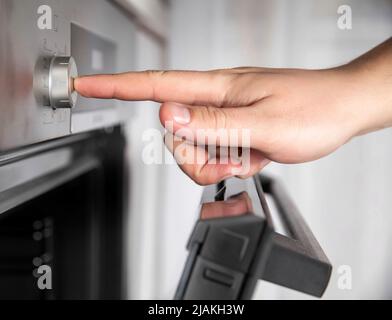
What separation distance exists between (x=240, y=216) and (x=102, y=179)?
0.45 meters

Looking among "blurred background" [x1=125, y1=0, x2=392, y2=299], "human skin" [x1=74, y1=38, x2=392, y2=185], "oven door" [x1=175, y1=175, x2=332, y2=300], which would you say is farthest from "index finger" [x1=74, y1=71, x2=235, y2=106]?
"blurred background" [x1=125, y1=0, x2=392, y2=299]

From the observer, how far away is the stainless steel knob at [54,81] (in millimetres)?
262

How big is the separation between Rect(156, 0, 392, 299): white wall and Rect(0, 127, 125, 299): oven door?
0.66 feet

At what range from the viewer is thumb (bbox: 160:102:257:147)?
0.92ft

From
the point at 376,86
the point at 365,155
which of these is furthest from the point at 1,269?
the point at 365,155

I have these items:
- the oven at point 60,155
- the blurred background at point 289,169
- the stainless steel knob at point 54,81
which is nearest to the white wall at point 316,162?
the blurred background at point 289,169

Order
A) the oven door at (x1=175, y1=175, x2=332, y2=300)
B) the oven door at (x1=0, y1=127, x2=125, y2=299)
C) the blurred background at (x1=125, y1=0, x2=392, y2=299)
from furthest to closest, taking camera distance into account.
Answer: the blurred background at (x1=125, y1=0, x2=392, y2=299)
the oven door at (x1=0, y1=127, x2=125, y2=299)
the oven door at (x1=175, y1=175, x2=332, y2=300)

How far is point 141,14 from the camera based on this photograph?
0.52m

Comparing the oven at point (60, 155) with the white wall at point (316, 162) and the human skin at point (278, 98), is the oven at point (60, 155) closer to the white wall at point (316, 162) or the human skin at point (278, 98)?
the human skin at point (278, 98)

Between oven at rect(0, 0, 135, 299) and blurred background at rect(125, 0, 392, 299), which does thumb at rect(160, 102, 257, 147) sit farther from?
blurred background at rect(125, 0, 392, 299)

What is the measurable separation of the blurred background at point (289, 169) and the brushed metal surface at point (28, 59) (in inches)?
18.5

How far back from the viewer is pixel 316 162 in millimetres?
881

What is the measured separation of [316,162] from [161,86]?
1.96 ft

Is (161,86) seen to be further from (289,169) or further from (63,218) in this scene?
(289,169)
